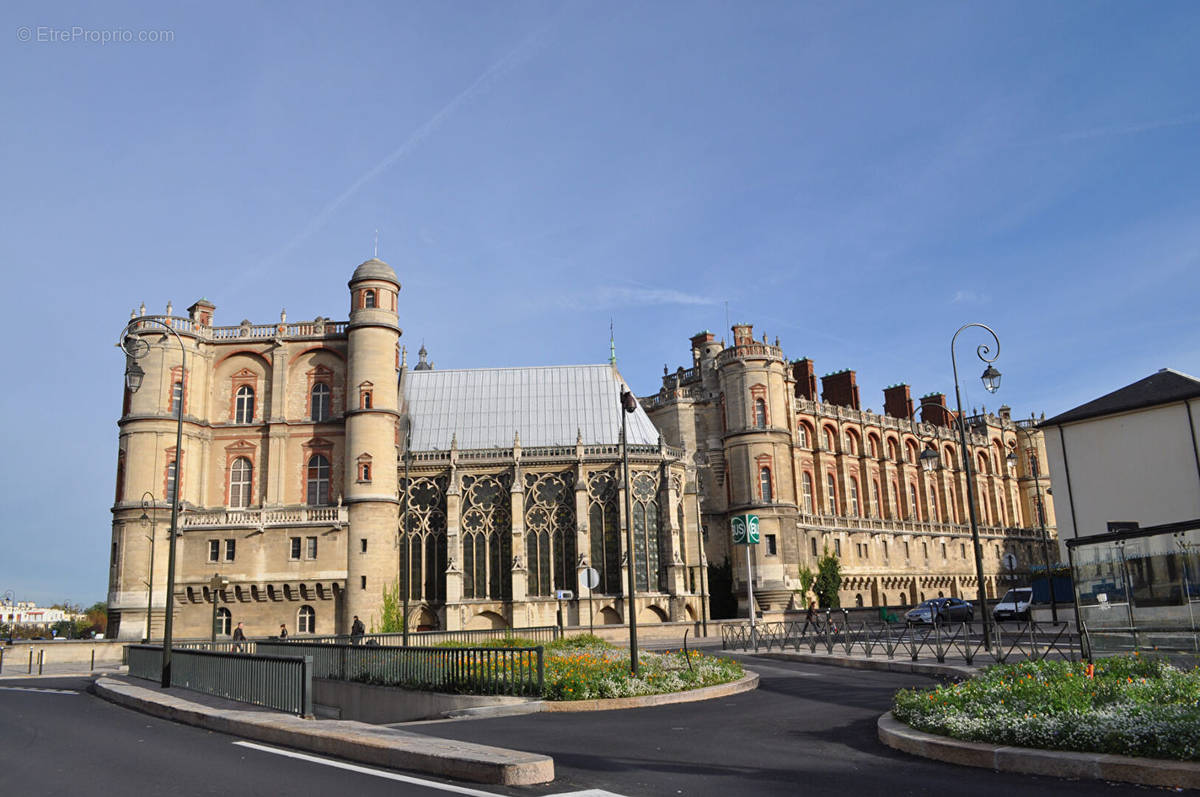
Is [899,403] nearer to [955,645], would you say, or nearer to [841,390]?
[841,390]

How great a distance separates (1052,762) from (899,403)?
225 feet

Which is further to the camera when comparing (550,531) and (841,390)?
(841,390)

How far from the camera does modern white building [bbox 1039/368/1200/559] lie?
31.6 metres

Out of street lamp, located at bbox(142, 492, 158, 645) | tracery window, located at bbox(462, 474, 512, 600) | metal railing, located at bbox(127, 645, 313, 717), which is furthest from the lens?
tracery window, located at bbox(462, 474, 512, 600)

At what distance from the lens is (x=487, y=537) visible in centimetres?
4772

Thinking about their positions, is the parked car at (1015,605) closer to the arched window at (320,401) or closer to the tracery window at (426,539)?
the tracery window at (426,539)

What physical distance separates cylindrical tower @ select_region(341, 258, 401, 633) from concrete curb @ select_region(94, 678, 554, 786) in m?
29.1

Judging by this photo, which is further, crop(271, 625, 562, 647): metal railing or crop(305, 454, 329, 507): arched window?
crop(305, 454, 329, 507): arched window

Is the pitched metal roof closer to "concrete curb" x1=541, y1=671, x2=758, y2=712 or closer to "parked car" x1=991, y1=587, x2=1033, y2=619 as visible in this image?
"parked car" x1=991, y1=587, x2=1033, y2=619

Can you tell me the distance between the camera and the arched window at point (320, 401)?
4841cm

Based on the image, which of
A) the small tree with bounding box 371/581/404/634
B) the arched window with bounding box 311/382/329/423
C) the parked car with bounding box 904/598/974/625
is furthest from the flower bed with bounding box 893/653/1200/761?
the arched window with bounding box 311/382/329/423

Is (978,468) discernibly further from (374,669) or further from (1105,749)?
(1105,749)

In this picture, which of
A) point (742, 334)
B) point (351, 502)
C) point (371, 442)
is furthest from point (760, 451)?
point (351, 502)

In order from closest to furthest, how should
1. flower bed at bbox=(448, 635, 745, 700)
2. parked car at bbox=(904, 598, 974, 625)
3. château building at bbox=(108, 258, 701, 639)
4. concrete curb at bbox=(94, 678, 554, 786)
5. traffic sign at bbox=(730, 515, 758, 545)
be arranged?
concrete curb at bbox=(94, 678, 554, 786) → flower bed at bbox=(448, 635, 745, 700) → château building at bbox=(108, 258, 701, 639) → traffic sign at bbox=(730, 515, 758, 545) → parked car at bbox=(904, 598, 974, 625)
